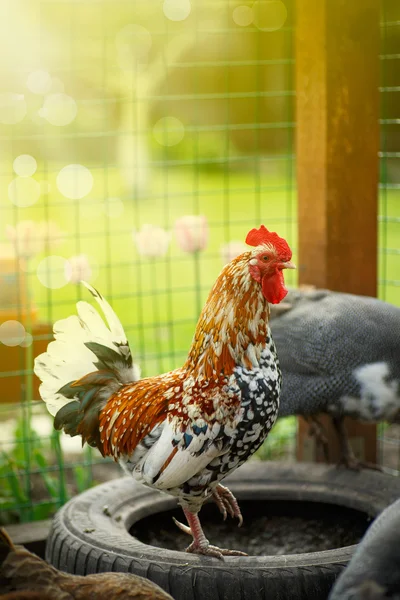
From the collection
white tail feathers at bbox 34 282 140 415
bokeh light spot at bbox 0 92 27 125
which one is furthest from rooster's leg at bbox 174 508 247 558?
bokeh light spot at bbox 0 92 27 125

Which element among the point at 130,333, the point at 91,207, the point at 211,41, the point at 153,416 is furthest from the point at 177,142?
the point at 153,416

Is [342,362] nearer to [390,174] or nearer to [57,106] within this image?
[57,106]

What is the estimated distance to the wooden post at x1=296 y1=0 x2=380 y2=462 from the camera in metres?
4.07

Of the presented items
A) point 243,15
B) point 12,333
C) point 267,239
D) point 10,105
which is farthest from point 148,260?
point 267,239

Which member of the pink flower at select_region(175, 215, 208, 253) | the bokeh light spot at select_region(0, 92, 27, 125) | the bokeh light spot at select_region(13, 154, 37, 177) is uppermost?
the bokeh light spot at select_region(0, 92, 27, 125)

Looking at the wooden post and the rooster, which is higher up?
the wooden post

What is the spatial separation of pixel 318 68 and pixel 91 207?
6.49 metres

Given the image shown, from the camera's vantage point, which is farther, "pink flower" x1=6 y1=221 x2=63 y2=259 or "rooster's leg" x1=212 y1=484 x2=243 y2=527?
"pink flower" x1=6 y1=221 x2=63 y2=259

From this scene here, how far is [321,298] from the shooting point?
394 centimetres

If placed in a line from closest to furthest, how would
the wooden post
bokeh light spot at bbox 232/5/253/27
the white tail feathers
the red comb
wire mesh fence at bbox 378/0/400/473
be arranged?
the red comb → the white tail feathers → the wooden post → wire mesh fence at bbox 378/0/400/473 → bokeh light spot at bbox 232/5/253/27

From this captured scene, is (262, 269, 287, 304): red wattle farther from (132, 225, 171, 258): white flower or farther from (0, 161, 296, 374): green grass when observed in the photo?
(0, 161, 296, 374): green grass

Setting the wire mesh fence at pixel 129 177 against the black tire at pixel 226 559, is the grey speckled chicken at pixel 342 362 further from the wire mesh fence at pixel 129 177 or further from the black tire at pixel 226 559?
the wire mesh fence at pixel 129 177

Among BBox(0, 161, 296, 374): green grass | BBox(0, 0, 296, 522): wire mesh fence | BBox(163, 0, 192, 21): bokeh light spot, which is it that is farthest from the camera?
BBox(0, 161, 296, 374): green grass

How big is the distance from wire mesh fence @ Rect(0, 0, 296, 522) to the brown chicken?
5.26ft
